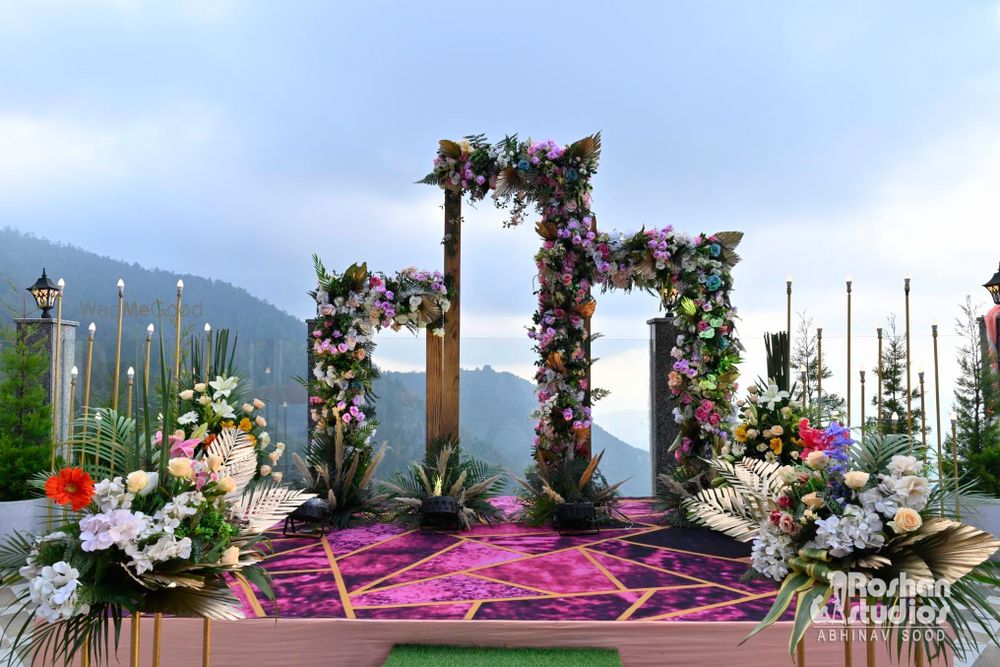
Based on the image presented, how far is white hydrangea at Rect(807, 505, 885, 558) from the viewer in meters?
1.56

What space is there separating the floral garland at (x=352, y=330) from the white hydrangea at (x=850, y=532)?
4.79m

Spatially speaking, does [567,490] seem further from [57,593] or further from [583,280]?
[57,593]

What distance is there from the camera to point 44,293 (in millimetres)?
7016

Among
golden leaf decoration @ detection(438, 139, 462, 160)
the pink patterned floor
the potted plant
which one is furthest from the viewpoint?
golden leaf decoration @ detection(438, 139, 462, 160)

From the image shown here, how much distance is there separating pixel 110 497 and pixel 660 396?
20.9 feet

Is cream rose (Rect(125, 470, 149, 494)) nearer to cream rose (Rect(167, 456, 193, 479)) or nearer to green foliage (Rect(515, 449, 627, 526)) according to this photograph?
cream rose (Rect(167, 456, 193, 479))

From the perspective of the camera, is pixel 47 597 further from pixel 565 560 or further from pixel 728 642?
pixel 565 560

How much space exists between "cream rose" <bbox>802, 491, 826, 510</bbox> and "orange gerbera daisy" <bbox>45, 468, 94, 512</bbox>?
188 centimetres

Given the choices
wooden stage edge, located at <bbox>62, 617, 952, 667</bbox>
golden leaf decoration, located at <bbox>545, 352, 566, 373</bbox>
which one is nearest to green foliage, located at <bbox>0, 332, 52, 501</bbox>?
wooden stage edge, located at <bbox>62, 617, 952, 667</bbox>

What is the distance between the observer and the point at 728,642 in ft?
9.92

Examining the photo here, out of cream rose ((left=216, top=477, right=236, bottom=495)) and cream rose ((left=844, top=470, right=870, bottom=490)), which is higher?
cream rose ((left=844, top=470, right=870, bottom=490))

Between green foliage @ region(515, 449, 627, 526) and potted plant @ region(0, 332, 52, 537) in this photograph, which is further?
green foliage @ region(515, 449, 627, 526)

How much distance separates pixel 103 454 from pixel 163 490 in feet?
1.42

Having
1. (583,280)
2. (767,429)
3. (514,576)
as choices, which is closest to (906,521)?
(514,576)
